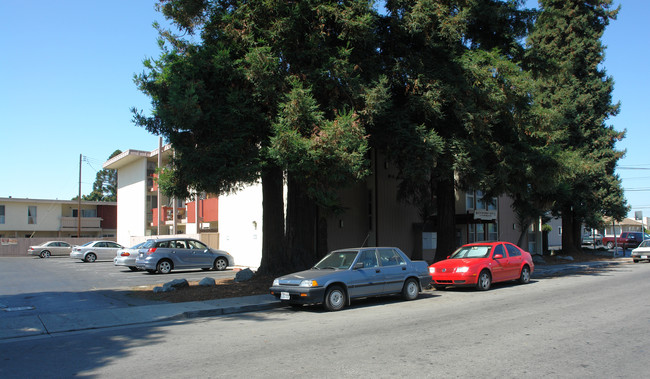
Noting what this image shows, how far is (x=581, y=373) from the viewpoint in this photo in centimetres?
560

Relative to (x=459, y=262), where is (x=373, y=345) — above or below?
below

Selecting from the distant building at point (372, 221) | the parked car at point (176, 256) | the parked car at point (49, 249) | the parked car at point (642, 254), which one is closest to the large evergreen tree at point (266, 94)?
the distant building at point (372, 221)

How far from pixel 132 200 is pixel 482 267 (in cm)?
3897

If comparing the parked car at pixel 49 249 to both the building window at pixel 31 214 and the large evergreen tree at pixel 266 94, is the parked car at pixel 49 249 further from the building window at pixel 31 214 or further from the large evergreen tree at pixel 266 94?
the large evergreen tree at pixel 266 94

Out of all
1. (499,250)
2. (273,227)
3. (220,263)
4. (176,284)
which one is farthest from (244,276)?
(499,250)

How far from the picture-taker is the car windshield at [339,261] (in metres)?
11.7

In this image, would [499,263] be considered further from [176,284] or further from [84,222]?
[84,222]

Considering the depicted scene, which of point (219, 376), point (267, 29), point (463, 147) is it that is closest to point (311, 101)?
point (267, 29)

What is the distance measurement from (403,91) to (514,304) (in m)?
8.70

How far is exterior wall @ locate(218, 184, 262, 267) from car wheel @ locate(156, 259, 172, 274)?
477 centimetres

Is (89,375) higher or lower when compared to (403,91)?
lower

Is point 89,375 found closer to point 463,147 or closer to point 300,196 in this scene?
point 300,196

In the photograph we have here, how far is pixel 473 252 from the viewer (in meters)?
15.3

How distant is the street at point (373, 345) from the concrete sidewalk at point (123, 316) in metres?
0.53
